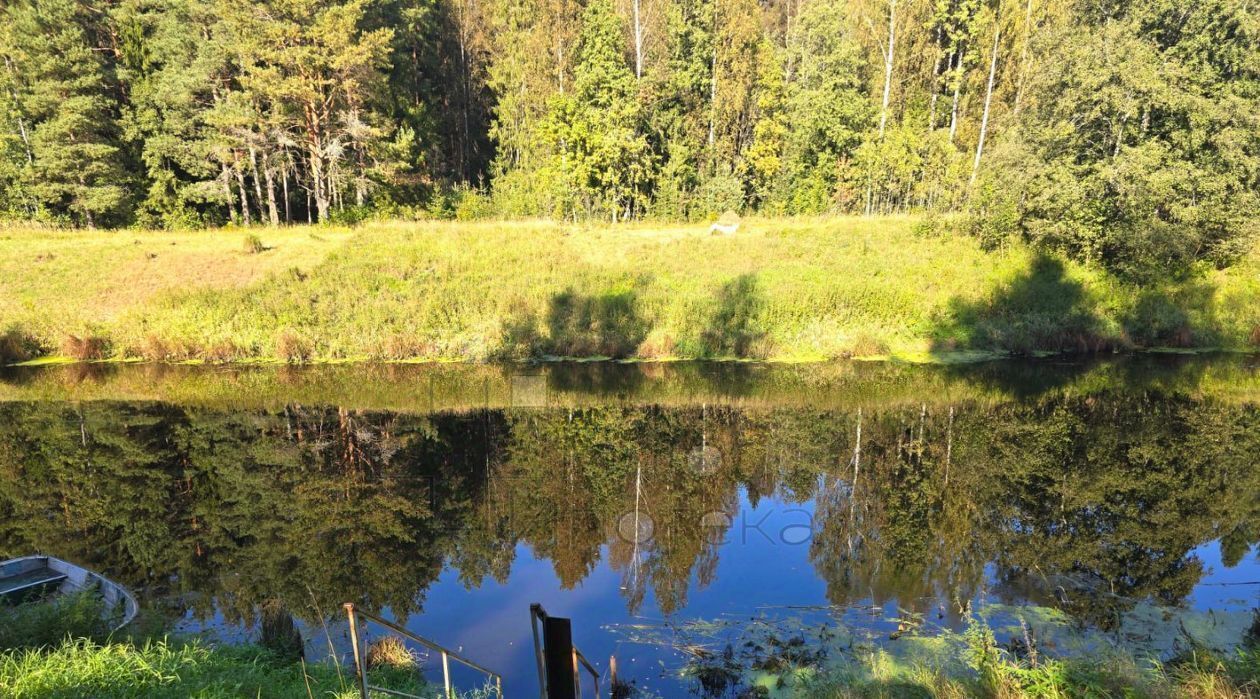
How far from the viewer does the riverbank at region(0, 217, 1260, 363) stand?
853 inches

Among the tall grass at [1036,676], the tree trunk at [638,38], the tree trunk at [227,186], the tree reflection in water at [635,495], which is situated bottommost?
the tree reflection in water at [635,495]

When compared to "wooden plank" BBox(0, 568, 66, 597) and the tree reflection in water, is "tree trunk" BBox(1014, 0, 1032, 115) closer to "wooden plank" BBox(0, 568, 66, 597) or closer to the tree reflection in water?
the tree reflection in water

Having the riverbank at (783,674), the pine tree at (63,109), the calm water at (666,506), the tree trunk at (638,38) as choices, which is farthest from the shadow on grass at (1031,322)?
the pine tree at (63,109)

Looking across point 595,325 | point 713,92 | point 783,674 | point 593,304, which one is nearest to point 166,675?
point 783,674

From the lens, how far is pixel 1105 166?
23078 mm

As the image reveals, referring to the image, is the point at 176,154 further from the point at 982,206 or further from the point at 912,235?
the point at 982,206

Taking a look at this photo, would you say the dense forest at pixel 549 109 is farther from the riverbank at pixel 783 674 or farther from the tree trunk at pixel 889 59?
the riverbank at pixel 783 674

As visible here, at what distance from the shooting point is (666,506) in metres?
10.9

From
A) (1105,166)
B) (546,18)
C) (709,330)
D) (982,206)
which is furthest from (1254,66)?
(546,18)

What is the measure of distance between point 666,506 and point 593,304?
1317cm

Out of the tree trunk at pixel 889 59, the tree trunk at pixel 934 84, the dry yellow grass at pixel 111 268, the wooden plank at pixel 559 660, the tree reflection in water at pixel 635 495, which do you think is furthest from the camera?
the tree trunk at pixel 934 84

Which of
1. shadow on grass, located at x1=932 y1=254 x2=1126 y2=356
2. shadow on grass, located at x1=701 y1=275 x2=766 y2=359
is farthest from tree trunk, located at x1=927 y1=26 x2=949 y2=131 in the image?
shadow on grass, located at x1=701 y1=275 x2=766 y2=359

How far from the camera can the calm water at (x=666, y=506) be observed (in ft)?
25.6

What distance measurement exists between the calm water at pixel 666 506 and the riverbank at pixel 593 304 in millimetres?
3561
